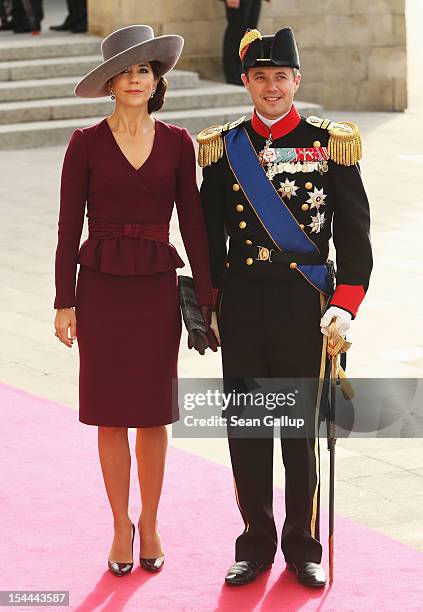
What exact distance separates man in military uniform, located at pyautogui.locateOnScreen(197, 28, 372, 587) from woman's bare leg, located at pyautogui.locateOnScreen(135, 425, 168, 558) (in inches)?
11.9

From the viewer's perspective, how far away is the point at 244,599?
4895mm

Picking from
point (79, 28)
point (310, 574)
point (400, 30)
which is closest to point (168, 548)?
point (310, 574)

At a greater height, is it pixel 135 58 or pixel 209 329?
pixel 135 58

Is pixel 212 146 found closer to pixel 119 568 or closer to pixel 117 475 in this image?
pixel 117 475

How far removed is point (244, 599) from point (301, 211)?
128 cm

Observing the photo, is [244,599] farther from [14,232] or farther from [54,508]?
[14,232]

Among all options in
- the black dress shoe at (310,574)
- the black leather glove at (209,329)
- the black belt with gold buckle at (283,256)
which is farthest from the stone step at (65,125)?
the black dress shoe at (310,574)

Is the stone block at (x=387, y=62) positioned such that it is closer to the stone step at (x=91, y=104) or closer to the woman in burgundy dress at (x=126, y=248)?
the stone step at (x=91, y=104)

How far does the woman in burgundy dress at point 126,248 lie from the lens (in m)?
4.93

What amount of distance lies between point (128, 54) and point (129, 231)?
1.89 feet

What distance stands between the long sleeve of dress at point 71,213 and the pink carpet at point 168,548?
0.93m

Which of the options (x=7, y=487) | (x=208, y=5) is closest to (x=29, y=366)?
(x=7, y=487)

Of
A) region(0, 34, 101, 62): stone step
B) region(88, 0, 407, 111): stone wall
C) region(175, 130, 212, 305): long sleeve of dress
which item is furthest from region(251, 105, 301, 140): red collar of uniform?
region(88, 0, 407, 111): stone wall

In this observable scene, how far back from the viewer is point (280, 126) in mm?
4895
